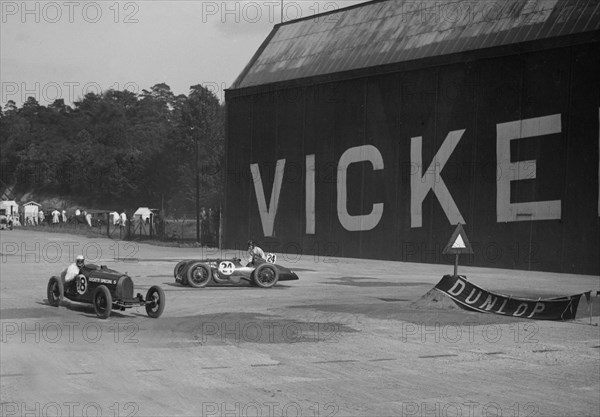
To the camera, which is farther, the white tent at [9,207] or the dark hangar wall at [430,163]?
the white tent at [9,207]

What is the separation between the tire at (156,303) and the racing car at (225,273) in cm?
684

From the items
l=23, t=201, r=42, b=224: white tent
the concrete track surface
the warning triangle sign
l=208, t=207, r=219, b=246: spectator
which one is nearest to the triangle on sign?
the warning triangle sign

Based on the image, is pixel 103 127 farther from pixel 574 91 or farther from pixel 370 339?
pixel 370 339

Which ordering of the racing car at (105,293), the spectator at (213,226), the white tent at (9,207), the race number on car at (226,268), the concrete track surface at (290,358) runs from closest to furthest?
1. the concrete track surface at (290,358)
2. the racing car at (105,293)
3. the race number on car at (226,268)
4. the spectator at (213,226)
5. the white tent at (9,207)

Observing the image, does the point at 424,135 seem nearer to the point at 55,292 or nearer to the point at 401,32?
the point at 401,32

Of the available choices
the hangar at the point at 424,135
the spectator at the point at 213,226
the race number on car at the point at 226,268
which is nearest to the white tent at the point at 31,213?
the spectator at the point at 213,226

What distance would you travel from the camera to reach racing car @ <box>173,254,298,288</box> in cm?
2538

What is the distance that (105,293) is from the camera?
58.7 ft

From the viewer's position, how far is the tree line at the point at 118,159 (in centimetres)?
9400

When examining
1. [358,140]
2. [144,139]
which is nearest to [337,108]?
[358,140]

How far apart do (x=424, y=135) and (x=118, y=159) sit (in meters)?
65.8

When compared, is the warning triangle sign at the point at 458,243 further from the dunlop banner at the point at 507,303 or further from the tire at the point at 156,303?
→ the tire at the point at 156,303

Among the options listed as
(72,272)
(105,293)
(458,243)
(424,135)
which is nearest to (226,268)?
(72,272)

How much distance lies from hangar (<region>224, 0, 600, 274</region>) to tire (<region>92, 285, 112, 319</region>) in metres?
19.8
